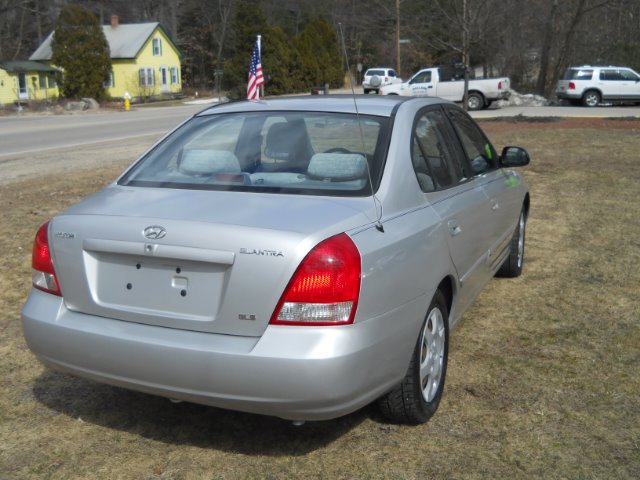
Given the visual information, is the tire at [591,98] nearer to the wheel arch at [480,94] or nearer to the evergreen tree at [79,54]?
the wheel arch at [480,94]

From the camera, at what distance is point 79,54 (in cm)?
5047

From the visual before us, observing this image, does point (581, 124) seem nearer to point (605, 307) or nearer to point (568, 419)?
point (605, 307)

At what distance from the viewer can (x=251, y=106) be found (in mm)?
4617

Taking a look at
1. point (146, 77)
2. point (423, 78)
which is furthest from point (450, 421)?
point (146, 77)

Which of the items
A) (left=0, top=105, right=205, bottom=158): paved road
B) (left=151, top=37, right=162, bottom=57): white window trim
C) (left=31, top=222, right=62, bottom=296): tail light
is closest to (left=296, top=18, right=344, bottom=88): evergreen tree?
(left=151, top=37, right=162, bottom=57): white window trim

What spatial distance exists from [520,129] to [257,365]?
18862 millimetres

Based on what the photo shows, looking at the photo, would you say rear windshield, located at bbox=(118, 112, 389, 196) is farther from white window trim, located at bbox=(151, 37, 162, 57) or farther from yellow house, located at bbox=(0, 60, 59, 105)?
white window trim, located at bbox=(151, 37, 162, 57)

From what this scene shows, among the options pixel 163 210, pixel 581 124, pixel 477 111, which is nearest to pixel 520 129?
pixel 581 124

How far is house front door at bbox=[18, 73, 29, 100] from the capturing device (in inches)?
2099

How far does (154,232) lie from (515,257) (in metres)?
3.96

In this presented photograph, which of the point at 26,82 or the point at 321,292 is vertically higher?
the point at 26,82

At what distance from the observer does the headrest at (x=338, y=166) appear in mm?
3805

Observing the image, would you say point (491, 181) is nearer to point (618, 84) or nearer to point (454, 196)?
point (454, 196)

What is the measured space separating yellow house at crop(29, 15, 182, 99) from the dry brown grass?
2172 inches
